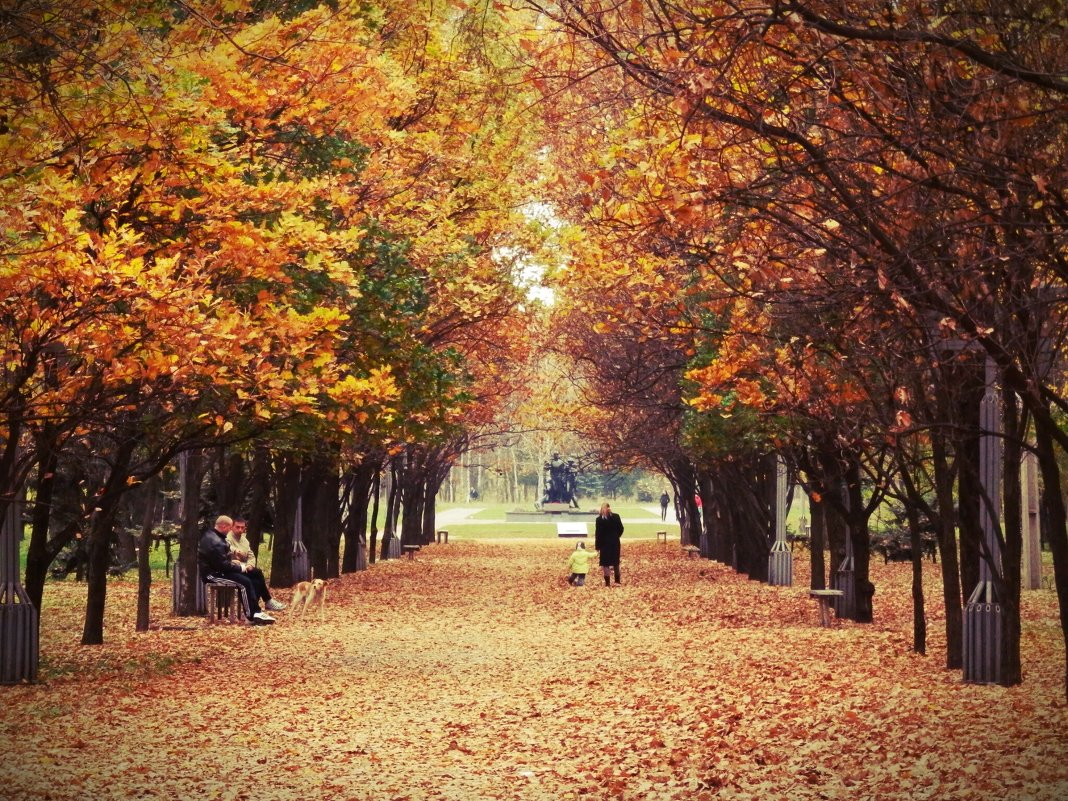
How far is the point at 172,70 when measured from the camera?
8914mm

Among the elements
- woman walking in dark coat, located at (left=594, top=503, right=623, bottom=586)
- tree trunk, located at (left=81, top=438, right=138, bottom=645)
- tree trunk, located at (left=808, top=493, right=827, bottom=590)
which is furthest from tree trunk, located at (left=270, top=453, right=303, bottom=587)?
tree trunk, located at (left=81, top=438, right=138, bottom=645)

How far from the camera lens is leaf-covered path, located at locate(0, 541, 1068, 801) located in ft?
32.0

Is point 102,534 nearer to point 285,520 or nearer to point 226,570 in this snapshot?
point 226,570

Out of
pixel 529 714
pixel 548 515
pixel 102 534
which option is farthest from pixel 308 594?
pixel 548 515

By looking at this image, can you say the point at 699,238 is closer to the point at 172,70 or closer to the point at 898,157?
the point at 898,157

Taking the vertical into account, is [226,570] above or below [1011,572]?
below

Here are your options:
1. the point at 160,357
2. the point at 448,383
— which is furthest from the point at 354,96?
the point at 448,383

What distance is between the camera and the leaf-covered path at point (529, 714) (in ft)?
32.0

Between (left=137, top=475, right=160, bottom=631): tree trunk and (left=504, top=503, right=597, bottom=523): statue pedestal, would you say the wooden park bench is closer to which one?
(left=137, top=475, right=160, bottom=631): tree trunk

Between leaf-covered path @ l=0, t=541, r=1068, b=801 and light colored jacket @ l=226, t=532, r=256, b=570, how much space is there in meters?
1.08

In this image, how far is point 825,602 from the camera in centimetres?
2167

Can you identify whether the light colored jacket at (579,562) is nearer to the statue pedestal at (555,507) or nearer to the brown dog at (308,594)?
the brown dog at (308,594)

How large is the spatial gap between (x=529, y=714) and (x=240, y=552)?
10660 millimetres

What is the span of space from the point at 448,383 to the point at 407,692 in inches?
299
